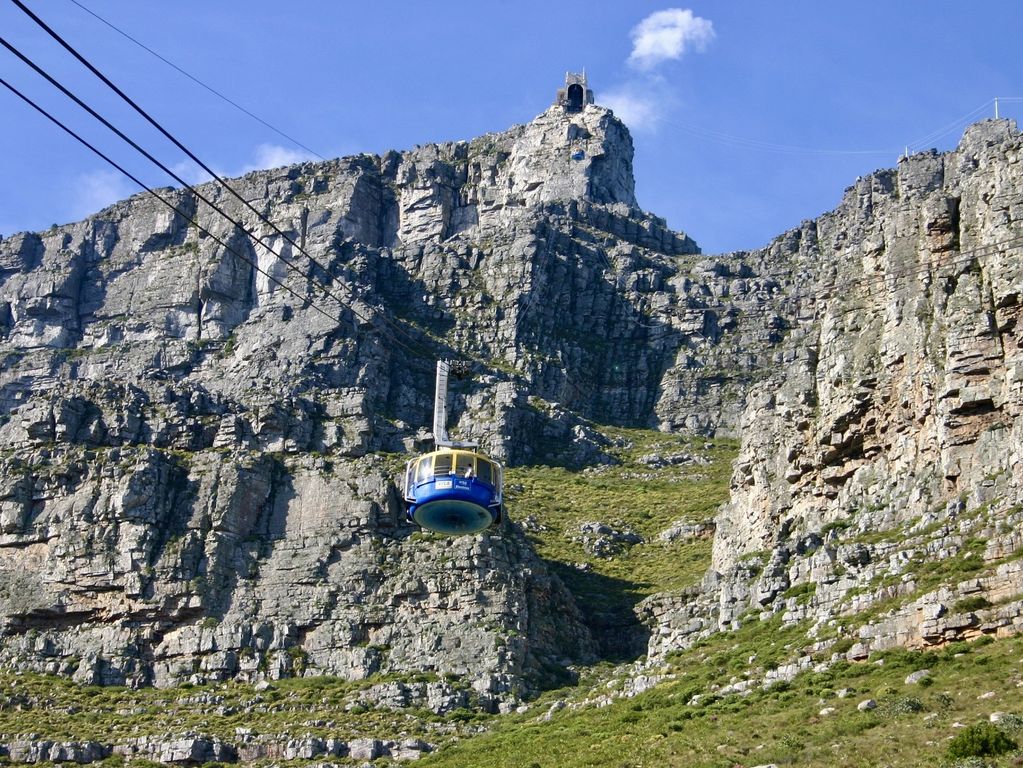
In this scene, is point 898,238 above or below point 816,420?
above

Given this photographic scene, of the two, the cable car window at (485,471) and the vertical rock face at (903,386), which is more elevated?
the vertical rock face at (903,386)

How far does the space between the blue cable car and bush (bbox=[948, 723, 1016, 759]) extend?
1646 cm

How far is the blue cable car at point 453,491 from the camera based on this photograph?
2211 inches

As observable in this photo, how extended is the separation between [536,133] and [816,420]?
10051 centimetres

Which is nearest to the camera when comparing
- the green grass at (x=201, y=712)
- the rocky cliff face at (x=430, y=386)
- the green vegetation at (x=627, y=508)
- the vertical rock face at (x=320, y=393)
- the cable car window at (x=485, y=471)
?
the cable car window at (x=485, y=471)

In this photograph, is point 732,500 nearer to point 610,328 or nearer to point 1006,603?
point 1006,603

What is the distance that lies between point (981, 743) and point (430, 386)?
8816 cm

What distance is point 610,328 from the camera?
14775cm

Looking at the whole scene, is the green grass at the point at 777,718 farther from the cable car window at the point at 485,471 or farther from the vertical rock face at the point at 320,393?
the vertical rock face at the point at 320,393

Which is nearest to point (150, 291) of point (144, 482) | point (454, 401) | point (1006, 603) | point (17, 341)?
point (17, 341)

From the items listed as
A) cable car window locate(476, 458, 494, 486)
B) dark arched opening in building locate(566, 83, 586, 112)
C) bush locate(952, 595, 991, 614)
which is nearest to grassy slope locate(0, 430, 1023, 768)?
bush locate(952, 595, 991, 614)

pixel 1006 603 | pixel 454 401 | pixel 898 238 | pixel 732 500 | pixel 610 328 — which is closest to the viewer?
pixel 1006 603

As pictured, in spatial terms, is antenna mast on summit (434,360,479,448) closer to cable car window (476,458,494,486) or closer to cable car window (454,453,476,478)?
cable car window (454,453,476,478)

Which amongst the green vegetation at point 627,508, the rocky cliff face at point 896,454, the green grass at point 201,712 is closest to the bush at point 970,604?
the rocky cliff face at point 896,454
